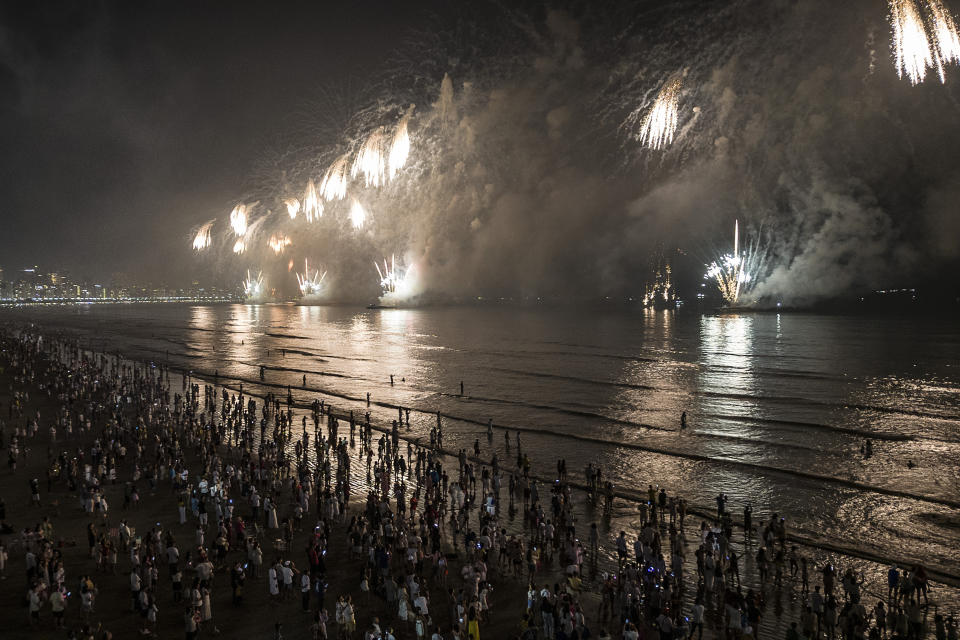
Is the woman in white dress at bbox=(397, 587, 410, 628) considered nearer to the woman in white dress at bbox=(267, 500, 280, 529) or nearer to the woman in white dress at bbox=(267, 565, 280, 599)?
the woman in white dress at bbox=(267, 565, 280, 599)

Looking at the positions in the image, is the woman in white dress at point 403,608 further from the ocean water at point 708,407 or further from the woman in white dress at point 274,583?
the ocean water at point 708,407

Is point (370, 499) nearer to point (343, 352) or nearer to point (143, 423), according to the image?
point (143, 423)

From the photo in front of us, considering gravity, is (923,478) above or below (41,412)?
below

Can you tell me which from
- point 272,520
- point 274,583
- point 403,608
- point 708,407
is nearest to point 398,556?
point 403,608

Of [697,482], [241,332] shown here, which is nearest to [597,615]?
[697,482]

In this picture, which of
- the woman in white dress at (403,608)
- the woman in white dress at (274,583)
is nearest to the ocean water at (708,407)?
the woman in white dress at (403,608)

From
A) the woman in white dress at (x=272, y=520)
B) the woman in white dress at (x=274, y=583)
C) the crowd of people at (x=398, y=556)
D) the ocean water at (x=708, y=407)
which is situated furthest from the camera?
the ocean water at (x=708, y=407)

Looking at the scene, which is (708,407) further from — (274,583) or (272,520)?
(274,583)
